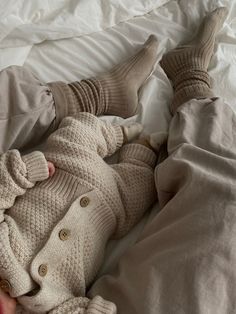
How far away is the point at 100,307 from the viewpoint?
675 millimetres

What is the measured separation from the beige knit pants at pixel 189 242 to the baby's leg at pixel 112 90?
7.6 inches

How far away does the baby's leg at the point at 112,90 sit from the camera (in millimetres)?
954

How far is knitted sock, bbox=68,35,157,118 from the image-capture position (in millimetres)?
974

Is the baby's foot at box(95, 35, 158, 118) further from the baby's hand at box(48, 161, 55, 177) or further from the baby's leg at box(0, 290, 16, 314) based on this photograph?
the baby's leg at box(0, 290, 16, 314)

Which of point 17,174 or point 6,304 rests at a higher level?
point 17,174

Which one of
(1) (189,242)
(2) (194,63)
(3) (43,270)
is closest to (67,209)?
(3) (43,270)

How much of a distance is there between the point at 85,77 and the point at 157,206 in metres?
0.36

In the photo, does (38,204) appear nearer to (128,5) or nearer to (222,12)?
(128,5)

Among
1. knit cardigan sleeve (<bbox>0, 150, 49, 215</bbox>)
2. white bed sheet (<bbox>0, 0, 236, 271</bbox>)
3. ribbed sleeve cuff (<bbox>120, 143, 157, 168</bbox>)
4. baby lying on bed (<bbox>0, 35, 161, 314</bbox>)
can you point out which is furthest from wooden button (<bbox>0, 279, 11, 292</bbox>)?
white bed sheet (<bbox>0, 0, 236, 271</bbox>)

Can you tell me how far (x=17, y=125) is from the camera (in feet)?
2.86

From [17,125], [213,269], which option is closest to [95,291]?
[213,269]

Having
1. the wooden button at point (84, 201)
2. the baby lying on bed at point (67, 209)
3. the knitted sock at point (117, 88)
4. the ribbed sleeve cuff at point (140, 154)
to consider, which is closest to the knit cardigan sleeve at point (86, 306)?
the baby lying on bed at point (67, 209)

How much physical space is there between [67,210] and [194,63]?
49 cm

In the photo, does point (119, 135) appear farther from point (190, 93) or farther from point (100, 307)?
point (100, 307)
